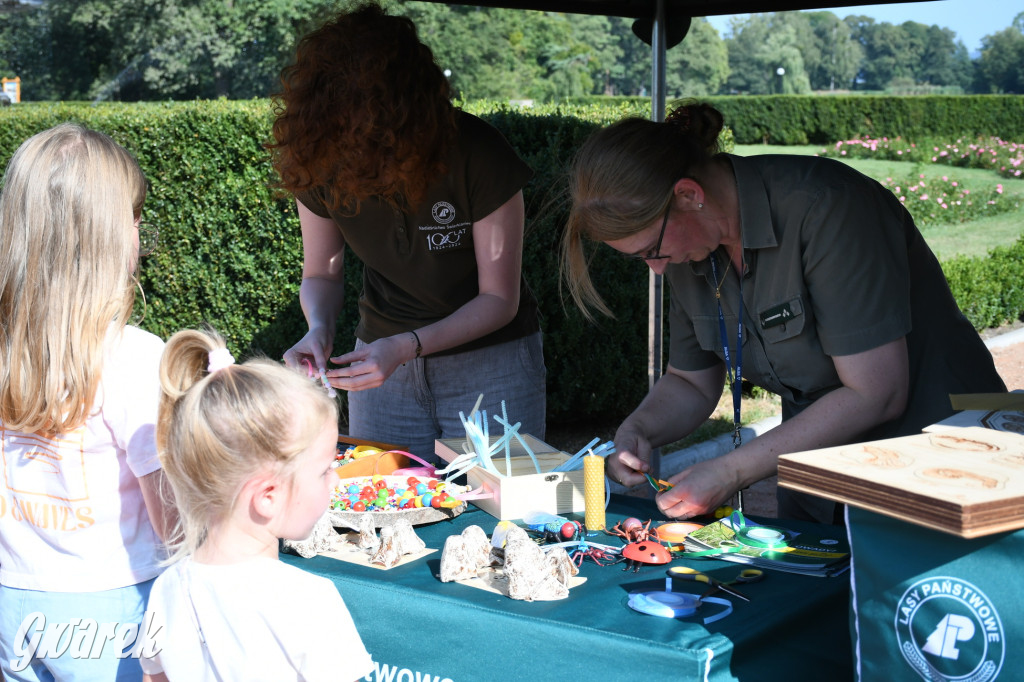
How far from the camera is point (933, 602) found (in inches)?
47.1

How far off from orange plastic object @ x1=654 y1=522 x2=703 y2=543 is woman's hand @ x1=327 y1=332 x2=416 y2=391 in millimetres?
815

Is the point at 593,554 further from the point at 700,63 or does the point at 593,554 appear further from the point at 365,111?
the point at 700,63

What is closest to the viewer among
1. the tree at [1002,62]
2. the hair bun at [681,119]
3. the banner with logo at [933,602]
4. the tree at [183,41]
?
the banner with logo at [933,602]

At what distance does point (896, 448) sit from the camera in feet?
4.39

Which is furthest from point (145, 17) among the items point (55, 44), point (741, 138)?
point (741, 138)

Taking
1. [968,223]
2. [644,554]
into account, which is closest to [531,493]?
[644,554]

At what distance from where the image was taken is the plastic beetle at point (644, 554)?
1707 mm

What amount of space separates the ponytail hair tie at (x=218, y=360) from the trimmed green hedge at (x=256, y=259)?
3.96 metres

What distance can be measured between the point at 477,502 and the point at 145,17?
4302cm

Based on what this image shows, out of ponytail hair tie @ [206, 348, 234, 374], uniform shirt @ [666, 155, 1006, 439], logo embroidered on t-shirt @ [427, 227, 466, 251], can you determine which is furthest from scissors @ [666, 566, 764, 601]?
logo embroidered on t-shirt @ [427, 227, 466, 251]

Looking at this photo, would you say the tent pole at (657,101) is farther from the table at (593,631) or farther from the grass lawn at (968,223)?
the grass lawn at (968,223)

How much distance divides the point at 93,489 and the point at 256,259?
14.6 feet

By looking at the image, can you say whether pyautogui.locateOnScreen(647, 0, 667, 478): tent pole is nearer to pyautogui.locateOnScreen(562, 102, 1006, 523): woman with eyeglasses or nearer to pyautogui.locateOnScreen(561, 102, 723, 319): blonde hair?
pyautogui.locateOnScreen(562, 102, 1006, 523): woman with eyeglasses

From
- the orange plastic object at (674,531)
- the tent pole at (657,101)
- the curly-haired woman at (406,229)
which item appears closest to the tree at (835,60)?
the tent pole at (657,101)
